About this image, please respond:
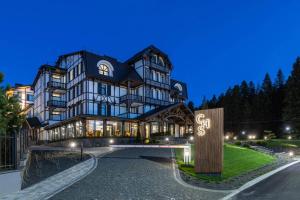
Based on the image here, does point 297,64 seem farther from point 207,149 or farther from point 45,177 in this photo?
point 45,177

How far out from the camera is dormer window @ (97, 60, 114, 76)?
40.3 meters

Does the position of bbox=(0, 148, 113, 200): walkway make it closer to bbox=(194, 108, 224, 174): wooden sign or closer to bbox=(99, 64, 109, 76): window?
bbox=(194, 108, 224, 174): wooden sign

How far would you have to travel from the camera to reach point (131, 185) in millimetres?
13422

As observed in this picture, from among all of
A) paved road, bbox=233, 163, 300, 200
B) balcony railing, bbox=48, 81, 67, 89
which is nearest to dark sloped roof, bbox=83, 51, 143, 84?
balcony railing, bbox=48, 81, 67, 89

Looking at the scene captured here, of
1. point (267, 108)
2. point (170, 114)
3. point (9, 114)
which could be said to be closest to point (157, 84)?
point (170, 114)

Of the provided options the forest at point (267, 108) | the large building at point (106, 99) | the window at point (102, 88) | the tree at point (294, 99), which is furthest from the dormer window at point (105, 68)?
the tree at point (294, 99)

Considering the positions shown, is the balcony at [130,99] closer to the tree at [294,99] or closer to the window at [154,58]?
the window at [154,58]

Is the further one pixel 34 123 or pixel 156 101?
pixel 34 123

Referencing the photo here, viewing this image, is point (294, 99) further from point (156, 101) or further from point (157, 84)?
point (156, 101)

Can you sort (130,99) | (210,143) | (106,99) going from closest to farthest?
(210,143) → (106,99) → (130,99)

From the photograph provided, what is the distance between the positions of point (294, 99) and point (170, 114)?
1006 inches

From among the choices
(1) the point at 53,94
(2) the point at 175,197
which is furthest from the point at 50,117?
(2) the point at 175,197

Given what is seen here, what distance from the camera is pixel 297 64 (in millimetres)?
52688

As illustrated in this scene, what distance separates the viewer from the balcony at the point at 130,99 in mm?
41000
